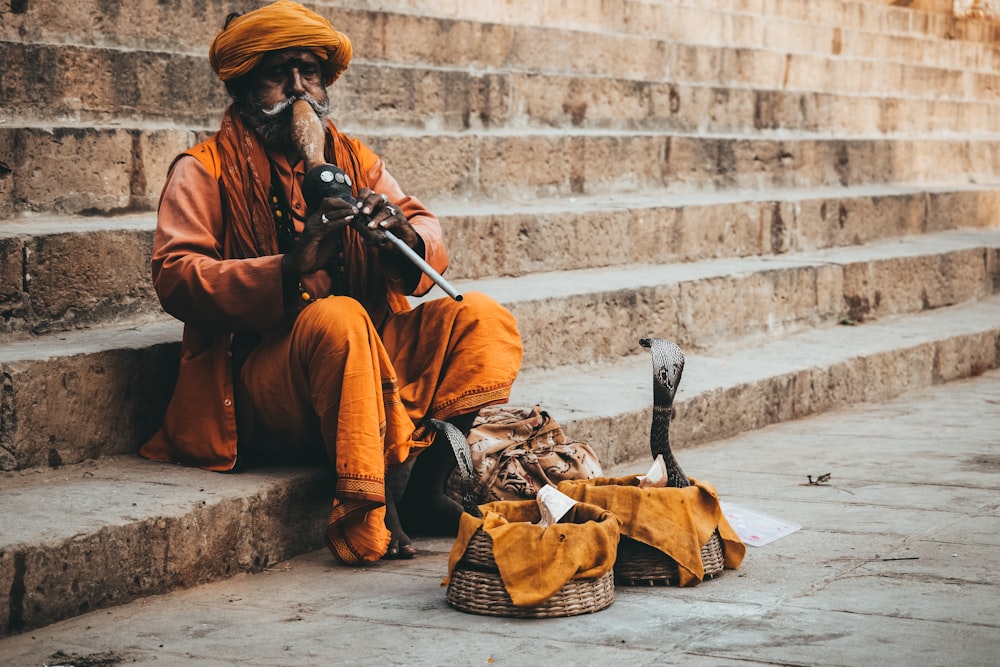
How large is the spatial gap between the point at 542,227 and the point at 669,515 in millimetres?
3061

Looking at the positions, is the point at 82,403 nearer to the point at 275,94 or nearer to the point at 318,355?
the point at 318,355

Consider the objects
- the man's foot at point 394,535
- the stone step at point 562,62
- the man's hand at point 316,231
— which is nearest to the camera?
the man's hand at point 316,231

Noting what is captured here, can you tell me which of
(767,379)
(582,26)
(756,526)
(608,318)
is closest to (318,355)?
(756,526)

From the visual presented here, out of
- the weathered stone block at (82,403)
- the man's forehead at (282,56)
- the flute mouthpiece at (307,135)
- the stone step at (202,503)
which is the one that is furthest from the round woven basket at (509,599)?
the man's forehead at (282,56)

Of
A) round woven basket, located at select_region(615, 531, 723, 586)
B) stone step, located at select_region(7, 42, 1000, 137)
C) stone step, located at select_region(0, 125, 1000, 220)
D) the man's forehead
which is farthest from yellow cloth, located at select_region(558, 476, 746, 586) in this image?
stone step, located at select_region(7, 42, 1000, 137)

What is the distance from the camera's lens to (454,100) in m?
6.91

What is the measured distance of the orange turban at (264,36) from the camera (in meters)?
3.98

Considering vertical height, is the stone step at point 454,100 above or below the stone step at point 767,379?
above

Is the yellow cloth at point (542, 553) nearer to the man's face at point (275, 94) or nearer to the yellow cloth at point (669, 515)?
the yellow cloth at point (669, 515)

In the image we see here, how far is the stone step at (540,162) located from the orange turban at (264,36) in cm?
101

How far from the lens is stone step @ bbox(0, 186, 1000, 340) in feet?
14.2

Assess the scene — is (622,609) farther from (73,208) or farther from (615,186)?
(615,186)

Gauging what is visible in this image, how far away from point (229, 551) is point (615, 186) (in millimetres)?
4367

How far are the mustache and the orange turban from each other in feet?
0.41
